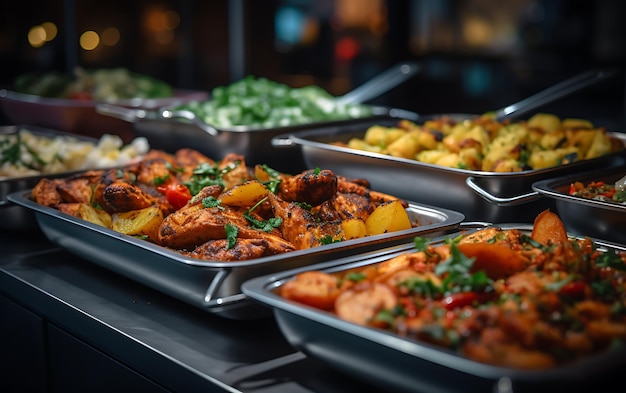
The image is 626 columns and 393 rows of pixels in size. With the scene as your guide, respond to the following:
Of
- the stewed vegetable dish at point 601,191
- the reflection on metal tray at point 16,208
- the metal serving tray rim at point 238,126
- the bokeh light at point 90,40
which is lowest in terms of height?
the reflection on metal tray at point 16,208

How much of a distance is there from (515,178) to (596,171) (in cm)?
35

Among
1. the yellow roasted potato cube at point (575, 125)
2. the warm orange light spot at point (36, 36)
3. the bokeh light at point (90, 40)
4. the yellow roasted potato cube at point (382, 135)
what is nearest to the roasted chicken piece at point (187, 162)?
the yellow roasted potato cube at point (382, 135)

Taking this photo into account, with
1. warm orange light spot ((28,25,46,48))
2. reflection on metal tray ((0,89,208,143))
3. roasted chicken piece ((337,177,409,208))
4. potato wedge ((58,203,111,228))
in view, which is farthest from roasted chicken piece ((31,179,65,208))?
warm orange light spot ((28,25,46,48))

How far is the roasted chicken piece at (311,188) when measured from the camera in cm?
214

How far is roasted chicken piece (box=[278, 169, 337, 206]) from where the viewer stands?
84.4 inches

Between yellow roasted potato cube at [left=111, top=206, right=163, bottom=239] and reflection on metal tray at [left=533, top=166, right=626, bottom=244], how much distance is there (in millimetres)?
1083

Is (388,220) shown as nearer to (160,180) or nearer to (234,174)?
(234,174)

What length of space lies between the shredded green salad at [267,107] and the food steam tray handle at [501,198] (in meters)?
1.20

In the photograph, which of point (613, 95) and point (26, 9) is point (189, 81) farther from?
point (613, 95)

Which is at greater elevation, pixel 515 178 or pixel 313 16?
pixel 313 16

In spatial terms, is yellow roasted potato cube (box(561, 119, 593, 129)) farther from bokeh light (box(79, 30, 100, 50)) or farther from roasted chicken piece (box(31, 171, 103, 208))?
bokeh light (box(79, 30, 100, 50))

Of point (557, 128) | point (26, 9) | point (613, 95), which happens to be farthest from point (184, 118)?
point (26, 9)

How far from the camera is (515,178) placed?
2.34 meters

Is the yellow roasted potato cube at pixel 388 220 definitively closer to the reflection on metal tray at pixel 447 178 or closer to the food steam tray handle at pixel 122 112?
the reflection on metal tray at pixel 447 178
